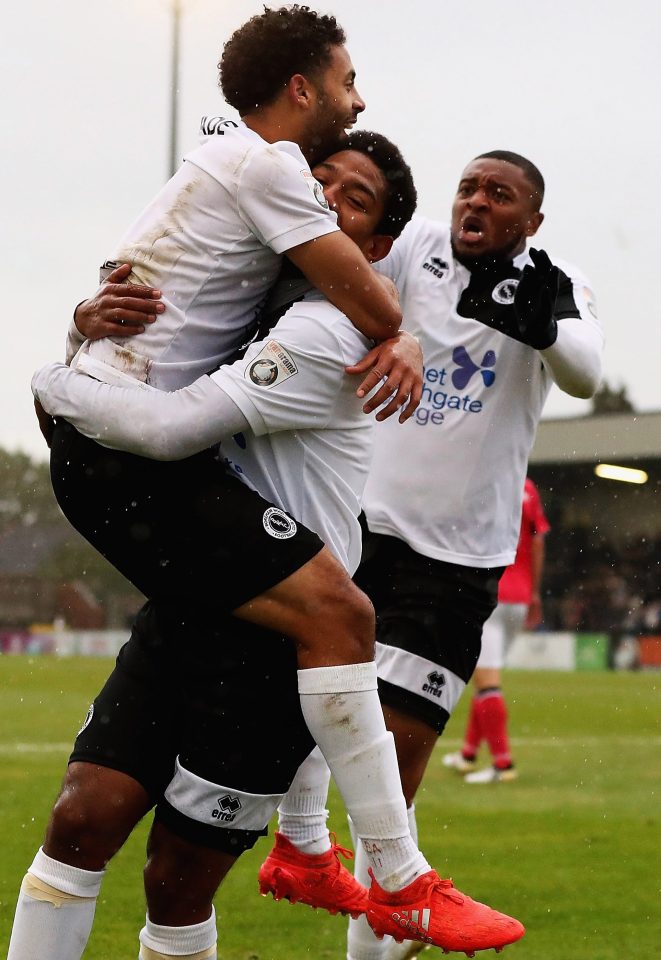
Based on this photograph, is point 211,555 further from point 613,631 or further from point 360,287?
point 613,631

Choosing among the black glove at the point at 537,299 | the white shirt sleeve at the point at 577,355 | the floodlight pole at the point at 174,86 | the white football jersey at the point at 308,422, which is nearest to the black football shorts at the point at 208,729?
the white football jersey at the point at 308,422

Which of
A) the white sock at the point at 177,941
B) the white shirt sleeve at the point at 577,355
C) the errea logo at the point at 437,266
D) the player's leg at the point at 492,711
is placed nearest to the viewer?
the white sock at the point at 177,941

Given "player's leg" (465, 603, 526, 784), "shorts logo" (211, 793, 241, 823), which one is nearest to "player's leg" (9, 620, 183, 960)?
"shorts logo" (211, 793, 241, 823)

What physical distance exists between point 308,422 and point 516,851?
3.92 m

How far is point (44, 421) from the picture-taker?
3.29 metres

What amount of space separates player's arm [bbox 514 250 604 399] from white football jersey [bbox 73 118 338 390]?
2.74 feet

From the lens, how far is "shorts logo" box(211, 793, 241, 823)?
3076 mm

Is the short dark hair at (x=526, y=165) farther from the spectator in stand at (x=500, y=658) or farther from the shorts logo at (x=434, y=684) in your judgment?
the spectator in stand at (x=500, y=658)

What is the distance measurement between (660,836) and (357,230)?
463 centimetres

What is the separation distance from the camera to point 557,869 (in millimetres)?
6004

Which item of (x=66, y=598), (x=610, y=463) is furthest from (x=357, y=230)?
(x=66, y=598)

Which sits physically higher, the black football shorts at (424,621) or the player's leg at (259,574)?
the player's leg at (259,574)

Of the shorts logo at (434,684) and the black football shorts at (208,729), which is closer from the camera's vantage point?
the black football shorts at (208,729)

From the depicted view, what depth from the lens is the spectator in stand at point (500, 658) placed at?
9508 millimetres
